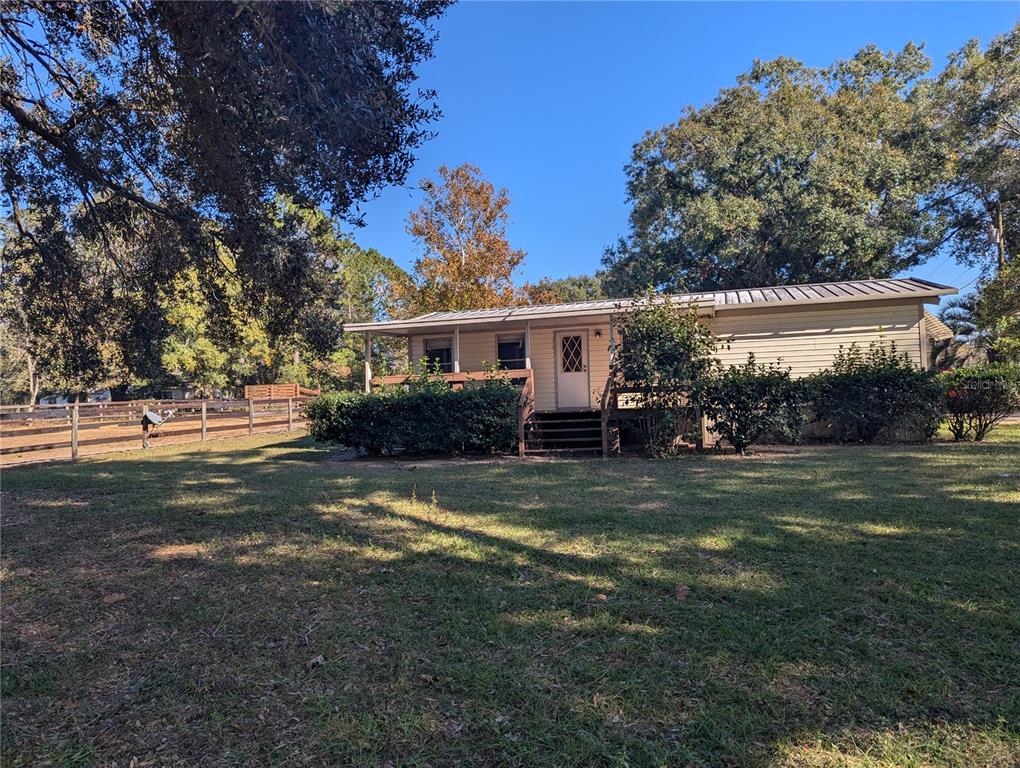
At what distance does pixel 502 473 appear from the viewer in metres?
8.30

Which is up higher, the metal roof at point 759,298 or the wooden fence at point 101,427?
the metal roof at point 759,298

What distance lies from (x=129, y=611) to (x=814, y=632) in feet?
13.1

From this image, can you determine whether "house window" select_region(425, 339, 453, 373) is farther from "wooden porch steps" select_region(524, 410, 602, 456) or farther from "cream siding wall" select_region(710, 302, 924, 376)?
"cream siding wall" select_region(710, 302, 924, 376)

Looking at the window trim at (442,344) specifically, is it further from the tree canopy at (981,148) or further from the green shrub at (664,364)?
the tree canopy at (981,148)

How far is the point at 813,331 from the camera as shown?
1280cm

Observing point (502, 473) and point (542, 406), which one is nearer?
point (502, 473)

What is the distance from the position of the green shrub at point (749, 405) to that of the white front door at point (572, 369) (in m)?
5.10

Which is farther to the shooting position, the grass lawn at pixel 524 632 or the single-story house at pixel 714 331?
the single-story house at pixel 714 331

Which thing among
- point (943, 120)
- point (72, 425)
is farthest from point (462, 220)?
A: point (943, 120)

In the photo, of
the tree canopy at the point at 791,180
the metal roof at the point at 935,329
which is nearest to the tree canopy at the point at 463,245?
the tree canopy at the point at 791,180

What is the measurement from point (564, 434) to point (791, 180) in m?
15.5

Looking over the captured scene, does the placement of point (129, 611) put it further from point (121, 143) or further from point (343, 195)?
point (121, 143)

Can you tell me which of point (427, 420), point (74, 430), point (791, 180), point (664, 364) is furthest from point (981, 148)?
point (74, 430)

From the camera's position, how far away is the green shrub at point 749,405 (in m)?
9.34
